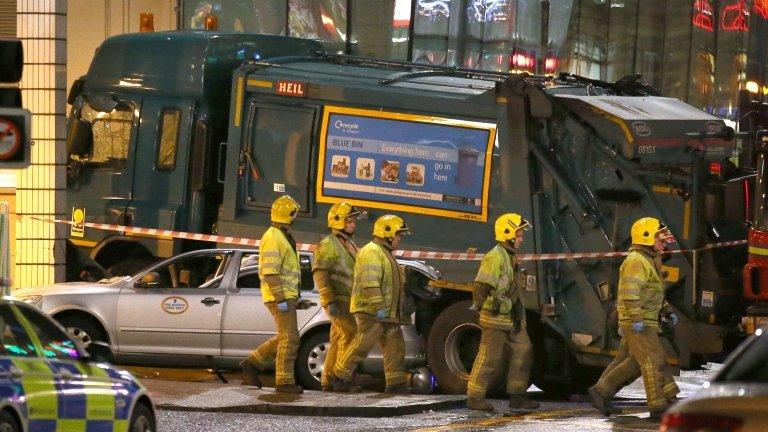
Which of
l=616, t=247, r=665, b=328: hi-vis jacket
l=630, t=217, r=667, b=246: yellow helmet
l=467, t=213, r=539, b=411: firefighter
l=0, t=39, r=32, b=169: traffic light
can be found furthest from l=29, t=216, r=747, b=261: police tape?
l=0, t=39, r=32, b=169: traffic light

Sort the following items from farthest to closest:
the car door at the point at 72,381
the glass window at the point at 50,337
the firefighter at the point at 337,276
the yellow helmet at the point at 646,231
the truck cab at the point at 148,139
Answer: the truck cab at the point at 148,139 → the firefighter at the point at 337,276 → the yellow helmet at the point at 646,231 → the glass window at the point at 50,337 → the car door at the point at 72,381

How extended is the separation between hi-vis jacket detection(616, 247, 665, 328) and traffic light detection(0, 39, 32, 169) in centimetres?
568

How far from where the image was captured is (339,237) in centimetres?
1525

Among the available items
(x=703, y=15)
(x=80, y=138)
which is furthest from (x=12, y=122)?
(x=703, y=15)

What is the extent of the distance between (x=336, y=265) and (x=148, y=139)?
3.62 metres

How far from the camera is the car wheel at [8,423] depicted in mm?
8367

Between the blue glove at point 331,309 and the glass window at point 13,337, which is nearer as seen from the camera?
the glass window at point 13,337

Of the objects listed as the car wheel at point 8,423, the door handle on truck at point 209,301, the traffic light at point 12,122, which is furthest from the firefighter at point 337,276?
the car wheel at point 8,423

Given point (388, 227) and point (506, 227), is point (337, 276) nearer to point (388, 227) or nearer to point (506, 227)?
point (388, 227)

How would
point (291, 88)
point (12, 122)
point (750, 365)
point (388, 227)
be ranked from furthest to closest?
point (291, 88) < point (388, 227) < point (12, 122) < point (750, 365)

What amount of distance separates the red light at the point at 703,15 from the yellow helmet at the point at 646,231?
12218mm

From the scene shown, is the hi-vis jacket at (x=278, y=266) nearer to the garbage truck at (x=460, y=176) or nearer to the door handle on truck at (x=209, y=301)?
the door handle on truck at (x=209, y=301)

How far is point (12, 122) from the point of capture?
10.1 m

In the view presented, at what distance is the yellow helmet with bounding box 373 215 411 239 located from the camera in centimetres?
1484
